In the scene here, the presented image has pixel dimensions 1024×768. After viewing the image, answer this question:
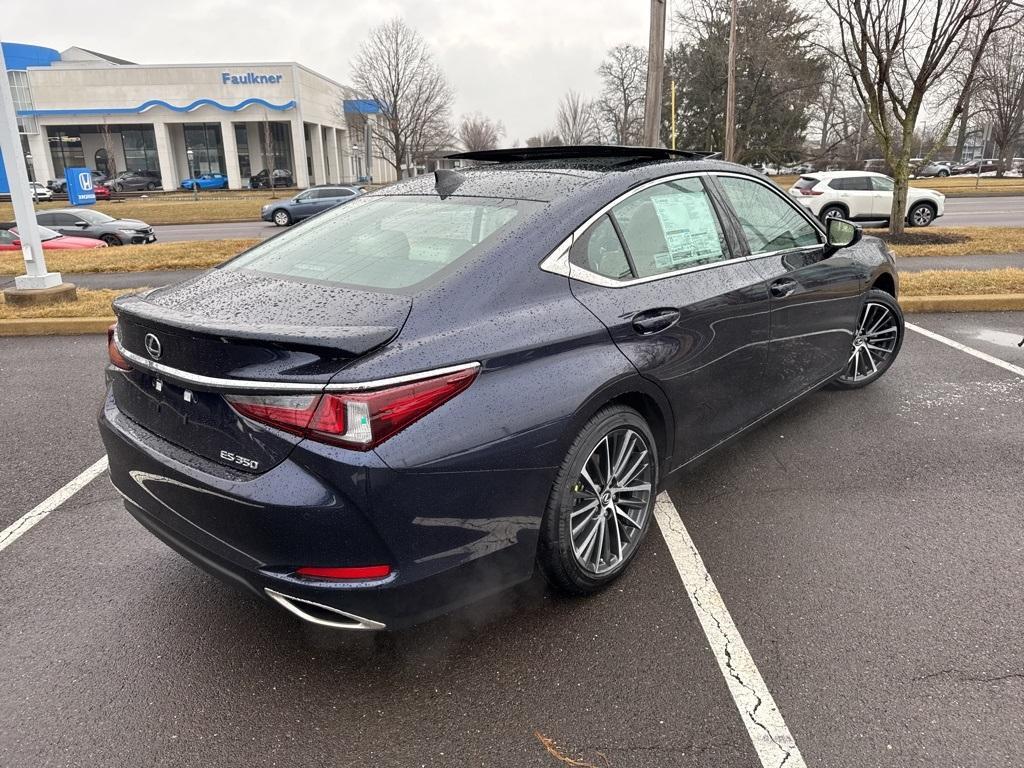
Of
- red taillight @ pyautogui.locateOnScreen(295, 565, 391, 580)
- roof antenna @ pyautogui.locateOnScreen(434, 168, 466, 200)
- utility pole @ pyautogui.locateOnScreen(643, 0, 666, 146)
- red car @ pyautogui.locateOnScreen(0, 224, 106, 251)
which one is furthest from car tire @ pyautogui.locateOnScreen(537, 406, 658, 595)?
red car @ pyautogui.locateOnScreen(0, 224, 106, 251)

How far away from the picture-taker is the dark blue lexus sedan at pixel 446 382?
2.08 meters

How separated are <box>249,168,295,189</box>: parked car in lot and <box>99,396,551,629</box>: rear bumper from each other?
57.8 metres

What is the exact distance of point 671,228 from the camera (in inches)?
126

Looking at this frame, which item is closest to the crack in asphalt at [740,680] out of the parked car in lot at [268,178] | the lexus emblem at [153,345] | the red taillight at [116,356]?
the lexus emblem at [153,345]

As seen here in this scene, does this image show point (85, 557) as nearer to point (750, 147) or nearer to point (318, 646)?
point (318, 646)

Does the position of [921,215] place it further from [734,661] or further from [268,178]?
[268,178]

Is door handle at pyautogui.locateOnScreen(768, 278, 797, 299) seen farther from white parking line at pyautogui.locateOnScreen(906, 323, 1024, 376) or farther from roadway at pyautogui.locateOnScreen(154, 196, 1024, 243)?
roadway at pyautogui.locateOnScreen(154, 196, 1024, 243)

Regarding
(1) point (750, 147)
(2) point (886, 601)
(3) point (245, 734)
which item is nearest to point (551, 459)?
(3) point (245, 734)

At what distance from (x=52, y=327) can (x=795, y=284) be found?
7.16 m

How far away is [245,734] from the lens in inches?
87.0

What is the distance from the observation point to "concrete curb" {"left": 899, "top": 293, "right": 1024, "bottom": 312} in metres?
7.55

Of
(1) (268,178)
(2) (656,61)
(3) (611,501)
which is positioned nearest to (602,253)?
(3) (611,501)

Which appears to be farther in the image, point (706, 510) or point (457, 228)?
point (706, 510)

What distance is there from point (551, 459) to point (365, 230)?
1312 mm
